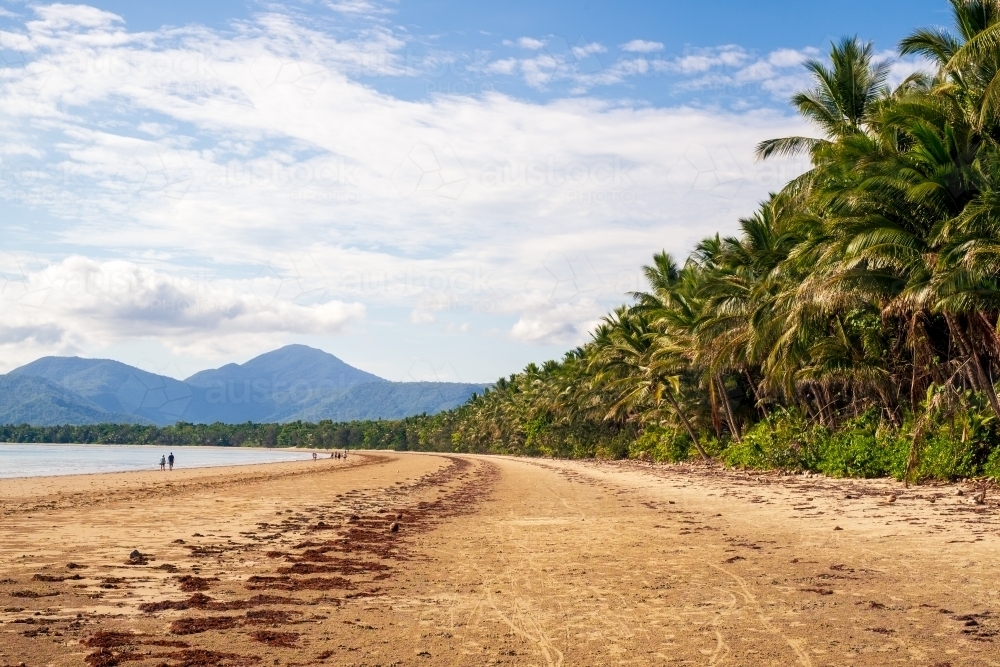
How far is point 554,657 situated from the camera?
5.30m

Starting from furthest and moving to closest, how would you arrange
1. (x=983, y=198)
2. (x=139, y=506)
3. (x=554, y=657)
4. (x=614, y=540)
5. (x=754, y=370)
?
(x=754, y=370), (x=139, y=506), (x=983, y=198), (x=614, y=540), (x=554, y=657)

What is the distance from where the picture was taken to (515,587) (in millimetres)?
7793

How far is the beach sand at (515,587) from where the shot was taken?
17.8 feet

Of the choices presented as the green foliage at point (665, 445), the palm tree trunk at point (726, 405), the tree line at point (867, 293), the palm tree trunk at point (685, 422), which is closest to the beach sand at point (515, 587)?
the tree line at point (867, 293)

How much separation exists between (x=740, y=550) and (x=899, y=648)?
4648 mm

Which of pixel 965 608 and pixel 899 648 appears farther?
pixel 965 608

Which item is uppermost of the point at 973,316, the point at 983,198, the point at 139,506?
the point at 983,198

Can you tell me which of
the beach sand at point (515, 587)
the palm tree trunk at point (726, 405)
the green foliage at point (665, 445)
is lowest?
the beach sand at point (515, 587)

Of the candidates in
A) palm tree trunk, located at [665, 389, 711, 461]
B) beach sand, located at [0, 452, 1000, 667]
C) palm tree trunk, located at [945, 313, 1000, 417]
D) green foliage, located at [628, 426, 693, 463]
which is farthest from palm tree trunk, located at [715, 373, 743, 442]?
beach sand, located at [0, 452, 1000, 667]

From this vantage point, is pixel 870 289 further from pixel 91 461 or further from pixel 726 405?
pixel 91 461

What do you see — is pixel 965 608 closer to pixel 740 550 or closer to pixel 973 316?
pixel 740 550

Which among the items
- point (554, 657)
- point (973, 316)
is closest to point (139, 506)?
point (554, 657)

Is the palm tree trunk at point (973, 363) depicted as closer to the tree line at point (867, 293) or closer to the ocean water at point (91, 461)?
the tree line at point (867, 293)

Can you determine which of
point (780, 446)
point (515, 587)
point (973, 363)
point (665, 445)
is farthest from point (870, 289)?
point (665, 445)
